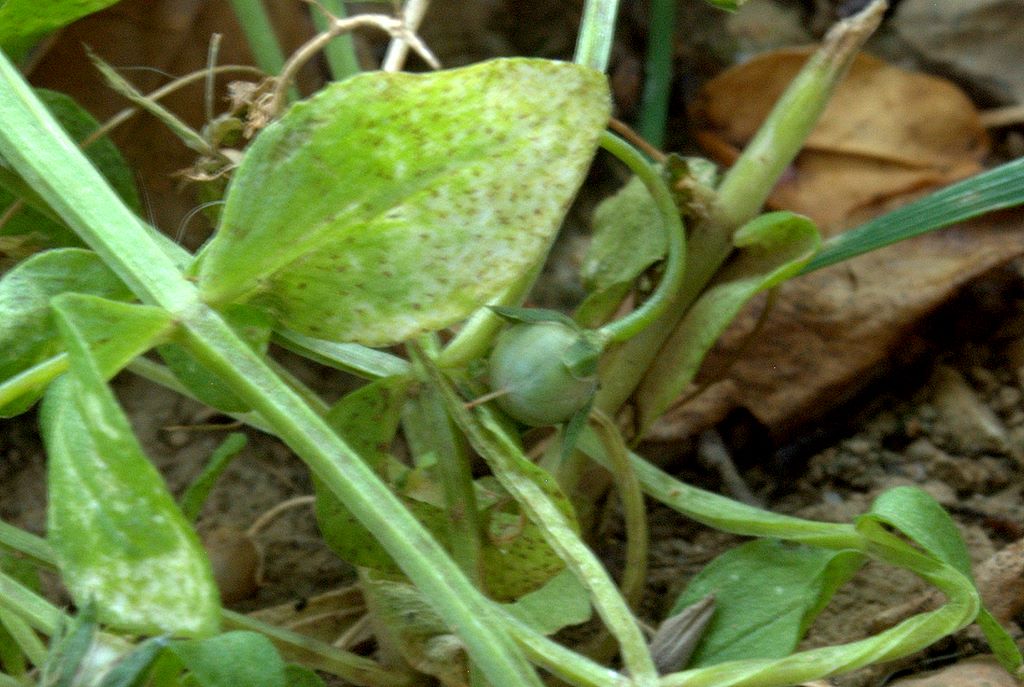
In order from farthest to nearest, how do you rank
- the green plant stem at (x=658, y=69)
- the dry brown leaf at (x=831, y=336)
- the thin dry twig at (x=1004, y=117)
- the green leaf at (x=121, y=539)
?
the thin dry twig at (x=1004, y=117)
the green plant stem at (x=658, y=69)
the dry brown leaf at (x=831, y=336)
the green leaf at (x=121, y=539)

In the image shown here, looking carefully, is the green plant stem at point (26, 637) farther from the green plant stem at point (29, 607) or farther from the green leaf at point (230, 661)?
the green leaf at point (230, 661)

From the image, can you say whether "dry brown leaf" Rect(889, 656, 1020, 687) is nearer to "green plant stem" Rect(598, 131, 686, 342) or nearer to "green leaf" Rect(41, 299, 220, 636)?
"green plant stem" Rect(598, 131, 686, 342)

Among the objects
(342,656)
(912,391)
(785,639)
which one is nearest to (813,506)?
(912,391)

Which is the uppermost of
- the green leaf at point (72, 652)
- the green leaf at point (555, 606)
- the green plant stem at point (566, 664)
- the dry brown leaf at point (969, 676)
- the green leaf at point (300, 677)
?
the green leaf at point (72, 652)

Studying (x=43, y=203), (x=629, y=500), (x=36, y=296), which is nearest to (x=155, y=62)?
(x=43, y=203)

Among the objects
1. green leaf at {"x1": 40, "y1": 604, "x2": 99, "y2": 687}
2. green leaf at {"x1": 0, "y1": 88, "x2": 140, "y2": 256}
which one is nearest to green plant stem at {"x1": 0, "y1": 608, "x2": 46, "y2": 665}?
Answer: green leaf at {"x1": 40, "y1": 604, "x2": 99, "y2": 687}

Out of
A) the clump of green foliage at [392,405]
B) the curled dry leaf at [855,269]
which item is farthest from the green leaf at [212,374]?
the curled dry leaf at [855,269]

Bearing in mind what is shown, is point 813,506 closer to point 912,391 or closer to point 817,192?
point 912,391
